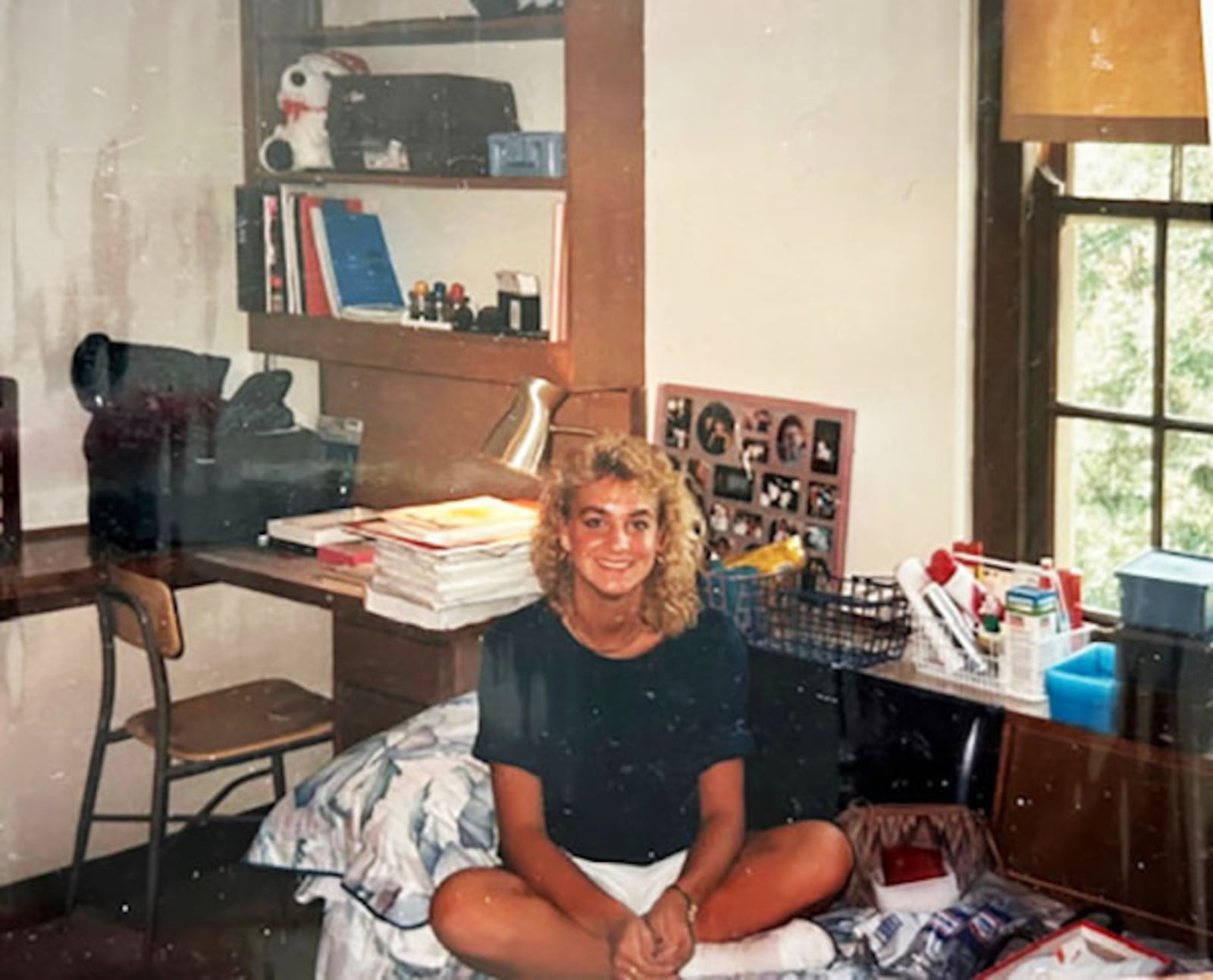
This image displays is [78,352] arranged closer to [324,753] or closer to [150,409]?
[150,409]

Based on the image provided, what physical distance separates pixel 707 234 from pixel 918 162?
0.64 feet

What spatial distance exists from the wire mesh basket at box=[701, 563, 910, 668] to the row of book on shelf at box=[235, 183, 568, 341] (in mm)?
278

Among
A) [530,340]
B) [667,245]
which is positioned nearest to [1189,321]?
[667,245]

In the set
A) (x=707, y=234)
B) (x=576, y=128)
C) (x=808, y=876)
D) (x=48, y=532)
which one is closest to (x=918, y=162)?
(x=707, y=234)

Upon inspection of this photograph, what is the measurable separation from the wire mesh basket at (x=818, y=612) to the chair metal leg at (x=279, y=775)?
370 millimetres

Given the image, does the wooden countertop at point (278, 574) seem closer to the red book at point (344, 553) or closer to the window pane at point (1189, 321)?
the red book at point (344, 553)

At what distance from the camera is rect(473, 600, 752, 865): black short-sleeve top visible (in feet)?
4.74

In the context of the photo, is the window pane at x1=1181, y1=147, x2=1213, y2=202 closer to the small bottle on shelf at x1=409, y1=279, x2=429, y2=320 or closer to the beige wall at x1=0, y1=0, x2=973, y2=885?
the beige wall at x1=0, y1=0, x2=973, y2=885

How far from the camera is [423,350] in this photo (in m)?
1.41

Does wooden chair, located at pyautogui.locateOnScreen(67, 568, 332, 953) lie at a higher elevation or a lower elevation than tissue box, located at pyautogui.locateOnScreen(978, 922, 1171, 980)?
higher

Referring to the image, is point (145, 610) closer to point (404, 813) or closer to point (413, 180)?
point (404, 813)

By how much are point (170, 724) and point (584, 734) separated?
32cm

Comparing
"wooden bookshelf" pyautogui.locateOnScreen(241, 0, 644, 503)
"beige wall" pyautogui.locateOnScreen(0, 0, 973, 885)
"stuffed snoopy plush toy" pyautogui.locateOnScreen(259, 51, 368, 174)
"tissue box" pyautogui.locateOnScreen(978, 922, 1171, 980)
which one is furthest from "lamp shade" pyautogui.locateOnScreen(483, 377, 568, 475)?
"tissue box" pyautogui.locateOnScreen(978, 922, 1171, 980)

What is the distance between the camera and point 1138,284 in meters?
1.57
